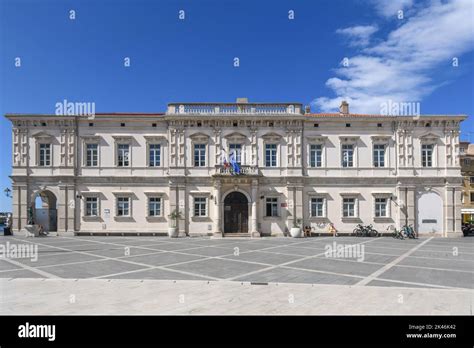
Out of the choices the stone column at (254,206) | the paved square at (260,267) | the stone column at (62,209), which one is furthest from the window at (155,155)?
the paved square at (260,267)

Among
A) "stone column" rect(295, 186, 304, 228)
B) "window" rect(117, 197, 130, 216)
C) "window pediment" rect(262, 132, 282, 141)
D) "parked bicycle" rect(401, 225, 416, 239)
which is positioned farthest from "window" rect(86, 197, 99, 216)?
"parked bicycle" rect(401, 225, 416, 239)

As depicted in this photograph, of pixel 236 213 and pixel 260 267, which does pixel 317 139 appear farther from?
pixel 260 267

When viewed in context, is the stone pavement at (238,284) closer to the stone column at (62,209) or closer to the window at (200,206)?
the window at (200,206)

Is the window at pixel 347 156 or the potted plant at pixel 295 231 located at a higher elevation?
the window at pixel 347 156

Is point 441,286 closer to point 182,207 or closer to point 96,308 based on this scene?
point 96,308

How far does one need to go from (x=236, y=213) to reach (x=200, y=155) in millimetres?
6165

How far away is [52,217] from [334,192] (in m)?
27.5

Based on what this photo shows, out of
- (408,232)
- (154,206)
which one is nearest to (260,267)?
(154,206)

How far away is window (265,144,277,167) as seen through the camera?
2691cm

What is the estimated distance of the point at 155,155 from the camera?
88.7 feet

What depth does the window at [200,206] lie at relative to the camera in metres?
26.6

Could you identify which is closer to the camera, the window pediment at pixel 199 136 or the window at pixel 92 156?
the window pediment at pixel 199 136

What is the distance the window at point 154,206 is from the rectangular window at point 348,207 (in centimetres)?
1664
